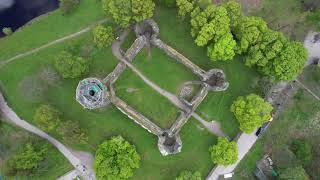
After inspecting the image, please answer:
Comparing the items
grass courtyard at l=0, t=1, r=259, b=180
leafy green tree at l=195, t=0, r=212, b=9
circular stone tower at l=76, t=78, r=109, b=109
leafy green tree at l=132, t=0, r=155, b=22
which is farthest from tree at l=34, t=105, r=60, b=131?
leafy green tree at l=195, t=0, r=212, b=9

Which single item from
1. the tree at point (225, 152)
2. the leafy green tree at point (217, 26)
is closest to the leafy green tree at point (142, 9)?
the leafy green tree at point (217, 26)

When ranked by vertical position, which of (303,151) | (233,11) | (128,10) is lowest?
(303,151)

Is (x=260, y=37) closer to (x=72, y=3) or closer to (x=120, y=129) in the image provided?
(x=120, y=129)

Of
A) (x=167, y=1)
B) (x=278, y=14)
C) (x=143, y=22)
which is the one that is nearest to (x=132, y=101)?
(x=143, y=22)

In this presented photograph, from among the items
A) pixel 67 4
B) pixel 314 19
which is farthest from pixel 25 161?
pixel 314 19

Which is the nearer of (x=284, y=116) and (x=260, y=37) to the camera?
(x=260, y=37)

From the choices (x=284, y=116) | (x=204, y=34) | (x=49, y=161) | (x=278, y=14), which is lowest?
(x=49, y=161)

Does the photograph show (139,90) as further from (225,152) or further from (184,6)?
(225,152)

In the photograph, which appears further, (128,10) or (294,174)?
(128,10)
